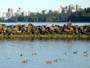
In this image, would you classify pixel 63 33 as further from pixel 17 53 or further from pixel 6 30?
pixel 17 53

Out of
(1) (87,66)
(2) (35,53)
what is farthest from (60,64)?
(2) (35,53)

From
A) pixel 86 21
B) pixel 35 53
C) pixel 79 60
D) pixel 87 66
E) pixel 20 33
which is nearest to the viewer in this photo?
pixel 87 66

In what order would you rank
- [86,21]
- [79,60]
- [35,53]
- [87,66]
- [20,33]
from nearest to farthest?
[87,66] → [79,60] → [35,53] → [20,33] → [86,21]

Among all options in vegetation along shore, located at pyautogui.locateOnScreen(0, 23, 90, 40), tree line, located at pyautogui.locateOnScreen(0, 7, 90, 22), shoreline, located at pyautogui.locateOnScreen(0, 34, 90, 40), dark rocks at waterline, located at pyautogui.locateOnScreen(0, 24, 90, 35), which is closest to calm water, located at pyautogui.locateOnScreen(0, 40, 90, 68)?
shoreline, located at pyautogui.locateOnScreen(0, 34, 90, 40)

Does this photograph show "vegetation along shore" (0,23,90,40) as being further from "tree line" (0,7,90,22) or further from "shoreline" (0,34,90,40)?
"tree line" (0,7,90,22)

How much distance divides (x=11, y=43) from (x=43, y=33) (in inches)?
355

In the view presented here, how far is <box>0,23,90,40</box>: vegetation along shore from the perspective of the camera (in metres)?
43.9

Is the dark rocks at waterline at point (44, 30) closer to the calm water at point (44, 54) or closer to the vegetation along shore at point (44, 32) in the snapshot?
the vegetation along shore at point (44, 32)

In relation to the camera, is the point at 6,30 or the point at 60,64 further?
the point at 6,30

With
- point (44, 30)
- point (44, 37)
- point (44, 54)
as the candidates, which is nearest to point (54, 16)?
point (44, 30)

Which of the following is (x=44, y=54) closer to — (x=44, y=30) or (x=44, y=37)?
(x=44, y=37)

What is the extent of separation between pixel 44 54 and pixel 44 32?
17413mm

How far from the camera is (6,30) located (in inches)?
1881

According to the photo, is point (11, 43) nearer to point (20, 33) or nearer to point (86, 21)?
point (20, 33)
